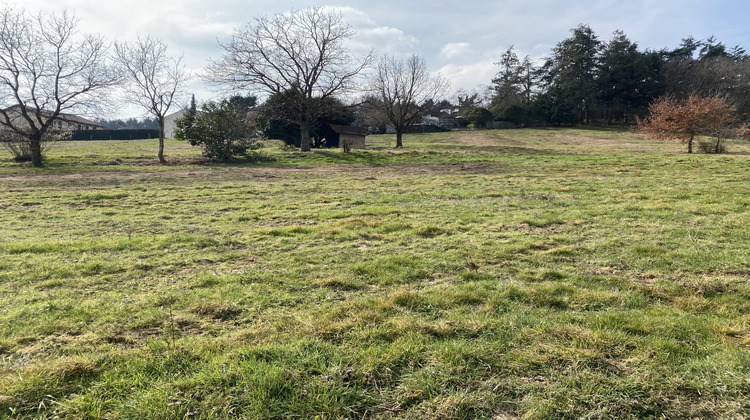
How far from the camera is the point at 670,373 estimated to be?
2551 millimetres

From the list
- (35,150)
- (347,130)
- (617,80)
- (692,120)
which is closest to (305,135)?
(347,130)

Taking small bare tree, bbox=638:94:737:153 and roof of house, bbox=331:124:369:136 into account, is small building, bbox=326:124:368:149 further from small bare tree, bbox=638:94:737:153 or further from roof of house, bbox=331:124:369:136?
small bare tree, bbox=638:94:737:153

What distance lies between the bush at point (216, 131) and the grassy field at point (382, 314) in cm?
1679

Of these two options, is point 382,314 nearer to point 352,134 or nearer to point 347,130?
A: point 347,130

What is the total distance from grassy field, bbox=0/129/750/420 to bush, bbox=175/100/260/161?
16.8 metres

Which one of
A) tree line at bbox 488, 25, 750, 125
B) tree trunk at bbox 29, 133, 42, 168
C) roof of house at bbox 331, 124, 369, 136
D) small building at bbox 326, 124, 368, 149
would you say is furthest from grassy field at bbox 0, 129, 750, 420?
tree line at bbox 488, 25, 750, 125

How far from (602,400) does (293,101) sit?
1212 inches

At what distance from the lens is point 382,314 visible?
3.52 m

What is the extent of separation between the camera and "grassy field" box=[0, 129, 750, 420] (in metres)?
2.40

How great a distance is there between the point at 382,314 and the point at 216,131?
23787 millimetres

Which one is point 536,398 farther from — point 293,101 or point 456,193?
point 293,101

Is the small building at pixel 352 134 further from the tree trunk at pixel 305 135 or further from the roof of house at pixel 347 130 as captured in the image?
the tree trunk at pixel 305 135

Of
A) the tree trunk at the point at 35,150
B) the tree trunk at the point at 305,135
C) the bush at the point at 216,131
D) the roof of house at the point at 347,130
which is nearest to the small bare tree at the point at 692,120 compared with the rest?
the roof of house at the point at 347,130

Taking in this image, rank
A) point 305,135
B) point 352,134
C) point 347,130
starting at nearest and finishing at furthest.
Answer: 1. point 305,135
2. point 347,130
3. point 352,134
